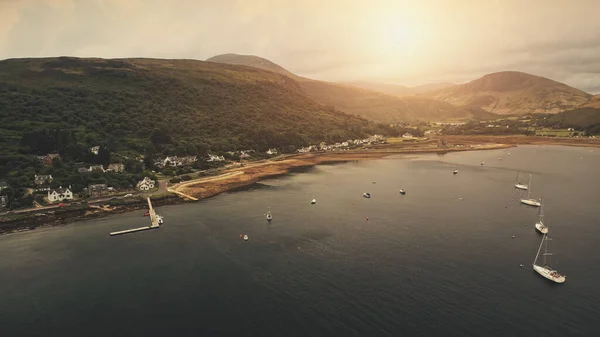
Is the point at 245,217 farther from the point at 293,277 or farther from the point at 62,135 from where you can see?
the point at 62,135

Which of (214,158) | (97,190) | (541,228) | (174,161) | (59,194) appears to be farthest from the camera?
(214,158)

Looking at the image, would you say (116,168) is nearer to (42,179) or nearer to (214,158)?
(42,179)

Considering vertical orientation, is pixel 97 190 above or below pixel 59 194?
below

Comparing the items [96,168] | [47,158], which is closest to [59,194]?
[96,168]

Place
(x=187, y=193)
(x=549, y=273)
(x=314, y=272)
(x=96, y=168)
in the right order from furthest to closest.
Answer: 1. (x=96, y=168)
2. (x=187, y=193)
3. (x=314, y=272)
4. (x=549, y=273)

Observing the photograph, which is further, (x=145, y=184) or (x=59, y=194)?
(x=145, y=184)

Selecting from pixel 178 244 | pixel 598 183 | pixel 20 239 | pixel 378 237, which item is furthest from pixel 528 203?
pixel 20 239

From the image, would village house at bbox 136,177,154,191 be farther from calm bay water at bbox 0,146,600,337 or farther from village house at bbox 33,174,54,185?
village house at bbox 33,174,54,185

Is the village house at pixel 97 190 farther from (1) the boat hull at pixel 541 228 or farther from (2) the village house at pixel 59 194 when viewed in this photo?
(1) the boat hull at pixel 541 228

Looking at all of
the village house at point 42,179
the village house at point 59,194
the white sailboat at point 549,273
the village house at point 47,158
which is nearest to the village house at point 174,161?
the village house at point 47,158
